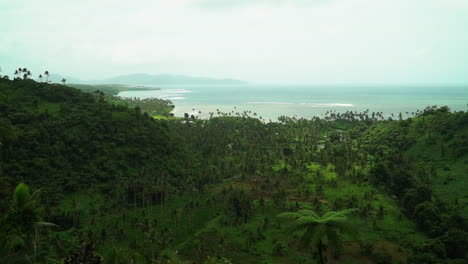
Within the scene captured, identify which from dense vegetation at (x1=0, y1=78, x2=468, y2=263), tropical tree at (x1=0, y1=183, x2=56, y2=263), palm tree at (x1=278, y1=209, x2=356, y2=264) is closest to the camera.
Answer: tropical tree at (x1=0, y1=183, x2=56, y2=263)

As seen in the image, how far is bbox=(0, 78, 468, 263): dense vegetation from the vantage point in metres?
40.0

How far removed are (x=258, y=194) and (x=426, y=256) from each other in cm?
3244

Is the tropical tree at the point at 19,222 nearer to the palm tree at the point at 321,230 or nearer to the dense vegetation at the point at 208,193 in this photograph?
the dense vegetation at the point at 208,193

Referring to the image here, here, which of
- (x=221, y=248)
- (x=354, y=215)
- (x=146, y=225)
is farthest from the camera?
(x=354, y=215)

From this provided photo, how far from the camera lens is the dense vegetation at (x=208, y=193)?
4000cm

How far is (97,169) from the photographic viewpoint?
210 ft

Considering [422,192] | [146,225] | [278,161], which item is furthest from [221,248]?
[278,161]

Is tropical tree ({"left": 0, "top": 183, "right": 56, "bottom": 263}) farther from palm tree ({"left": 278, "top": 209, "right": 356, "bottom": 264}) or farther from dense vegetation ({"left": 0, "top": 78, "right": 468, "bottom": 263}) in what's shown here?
palm tree ({"left": 278, "top": 209, "right": 356, "bottom": 264})

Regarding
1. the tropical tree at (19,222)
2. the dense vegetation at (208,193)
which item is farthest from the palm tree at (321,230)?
the tropical tree at (19,222)

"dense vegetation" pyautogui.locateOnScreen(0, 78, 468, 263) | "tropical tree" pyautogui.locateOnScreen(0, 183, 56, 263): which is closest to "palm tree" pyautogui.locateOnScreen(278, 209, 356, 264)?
"dense vegetation" pyautogui.locateOnScreen(0, 78, 468, 263)

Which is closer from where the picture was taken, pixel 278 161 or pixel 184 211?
pixel 184 211

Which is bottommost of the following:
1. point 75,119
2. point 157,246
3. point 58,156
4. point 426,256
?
point 157,246

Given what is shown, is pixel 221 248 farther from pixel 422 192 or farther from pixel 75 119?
pixel 75 119

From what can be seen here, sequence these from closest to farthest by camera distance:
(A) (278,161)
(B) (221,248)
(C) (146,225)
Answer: (B) (221,248), (C) (146,225), (A) (278,161)
